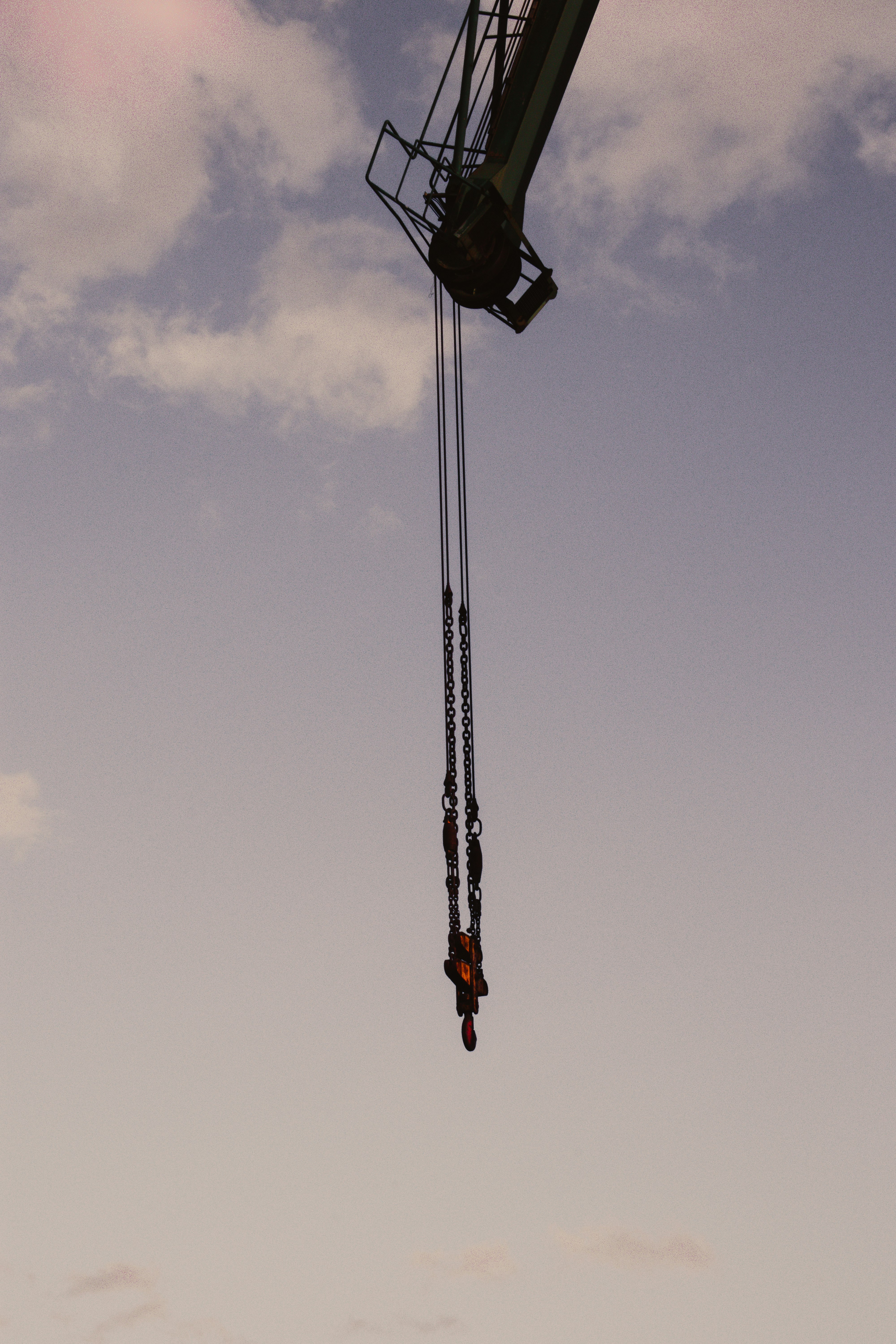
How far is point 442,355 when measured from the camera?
16812 mm

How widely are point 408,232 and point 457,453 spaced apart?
326cm

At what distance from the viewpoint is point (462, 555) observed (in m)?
16.2

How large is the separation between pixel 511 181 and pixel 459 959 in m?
9.34

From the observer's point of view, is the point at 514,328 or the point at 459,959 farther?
the point at 514,328

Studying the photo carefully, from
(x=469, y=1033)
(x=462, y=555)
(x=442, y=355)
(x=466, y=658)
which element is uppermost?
(x=442, y=355)

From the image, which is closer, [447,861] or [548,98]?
[447,861]

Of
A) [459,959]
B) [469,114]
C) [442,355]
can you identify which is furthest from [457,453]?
[459,959]

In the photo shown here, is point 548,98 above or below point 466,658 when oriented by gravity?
above

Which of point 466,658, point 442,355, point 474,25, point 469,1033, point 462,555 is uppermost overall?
point 474,25

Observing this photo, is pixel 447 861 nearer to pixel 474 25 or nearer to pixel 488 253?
pixel 488 253

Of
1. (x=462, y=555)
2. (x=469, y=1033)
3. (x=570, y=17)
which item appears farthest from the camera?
(x=462, y=555)

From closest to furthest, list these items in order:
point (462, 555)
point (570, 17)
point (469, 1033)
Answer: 1. point (469, 1033)
2. point (570, 17)
3. point (462, 555)

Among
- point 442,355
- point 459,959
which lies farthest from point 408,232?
point 459,959

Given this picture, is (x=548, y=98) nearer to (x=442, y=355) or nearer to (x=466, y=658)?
(x=442, y=355)
